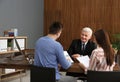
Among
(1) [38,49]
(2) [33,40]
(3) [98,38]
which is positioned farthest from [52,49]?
(2) [33,40]

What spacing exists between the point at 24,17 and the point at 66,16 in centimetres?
156

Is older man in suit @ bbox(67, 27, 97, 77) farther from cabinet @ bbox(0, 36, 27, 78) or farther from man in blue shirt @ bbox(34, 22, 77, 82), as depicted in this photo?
cabinet @ bbox(0, 36, 27, 78)

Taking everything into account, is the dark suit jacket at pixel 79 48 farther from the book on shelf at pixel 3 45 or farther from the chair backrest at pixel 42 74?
the book on shelf at pixel 3 45

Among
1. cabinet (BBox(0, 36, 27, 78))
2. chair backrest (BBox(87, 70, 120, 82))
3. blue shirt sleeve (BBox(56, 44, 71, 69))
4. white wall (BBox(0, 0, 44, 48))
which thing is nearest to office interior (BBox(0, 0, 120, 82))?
white wall (BBox(0, 0, 44, 48))

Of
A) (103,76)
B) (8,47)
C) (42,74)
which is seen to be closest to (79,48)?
(42,74)

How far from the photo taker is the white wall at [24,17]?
6.89 metres

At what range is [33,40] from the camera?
8383 mm

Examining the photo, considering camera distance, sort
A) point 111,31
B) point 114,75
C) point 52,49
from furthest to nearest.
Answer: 1. point 111,31
2. point 52,49
3. point 114,75

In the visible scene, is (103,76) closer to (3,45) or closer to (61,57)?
(61,57)

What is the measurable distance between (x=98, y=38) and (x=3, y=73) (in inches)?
159

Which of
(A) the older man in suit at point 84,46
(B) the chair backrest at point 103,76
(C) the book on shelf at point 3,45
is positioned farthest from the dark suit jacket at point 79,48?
(C) the book on shelf at point 3,45

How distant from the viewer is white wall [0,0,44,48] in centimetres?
689

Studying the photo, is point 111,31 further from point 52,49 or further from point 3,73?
point 52,49

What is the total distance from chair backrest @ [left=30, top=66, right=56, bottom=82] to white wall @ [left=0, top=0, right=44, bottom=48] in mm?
3825
